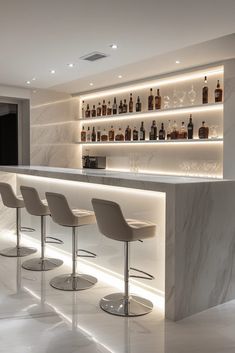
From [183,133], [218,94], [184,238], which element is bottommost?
[184,238]

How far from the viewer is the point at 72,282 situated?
11.8 ft

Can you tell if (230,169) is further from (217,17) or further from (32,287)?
(32,287)

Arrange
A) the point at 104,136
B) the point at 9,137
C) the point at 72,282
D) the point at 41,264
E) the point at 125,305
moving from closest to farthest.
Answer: the point at 125,305, the point at 72,282, the point at 41,264, the point at 104,136, the point at 9,137

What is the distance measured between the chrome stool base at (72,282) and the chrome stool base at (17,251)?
3.26 feet

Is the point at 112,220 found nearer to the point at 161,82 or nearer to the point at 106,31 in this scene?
the point at 106,31

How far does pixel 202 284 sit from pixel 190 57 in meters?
2.44

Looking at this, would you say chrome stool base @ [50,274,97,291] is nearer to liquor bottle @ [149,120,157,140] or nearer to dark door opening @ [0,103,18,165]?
liquor bottle @ [149,120,157,140]

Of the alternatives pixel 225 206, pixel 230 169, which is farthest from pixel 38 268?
pixel 230 169

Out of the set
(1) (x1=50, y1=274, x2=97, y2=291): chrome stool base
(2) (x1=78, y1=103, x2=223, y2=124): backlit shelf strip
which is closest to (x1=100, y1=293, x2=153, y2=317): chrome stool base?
(1) (x1=50, y1=274, x2=97, y2=291): chrome stool base

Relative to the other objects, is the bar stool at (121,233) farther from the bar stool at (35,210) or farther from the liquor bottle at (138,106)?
the liquor bottle at (138,106)

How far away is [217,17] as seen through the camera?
292 cm

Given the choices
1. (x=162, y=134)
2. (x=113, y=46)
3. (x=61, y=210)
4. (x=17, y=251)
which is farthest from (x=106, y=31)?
(x=17, y=251)

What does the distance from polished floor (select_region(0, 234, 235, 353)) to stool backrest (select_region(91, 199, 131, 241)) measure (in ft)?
2.11

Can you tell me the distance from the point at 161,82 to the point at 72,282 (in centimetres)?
302
